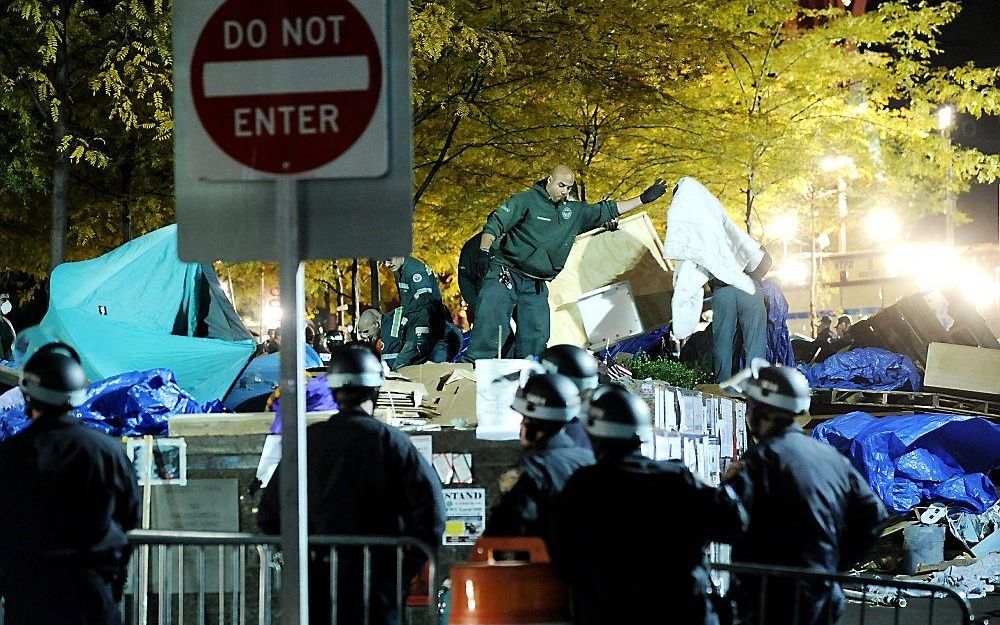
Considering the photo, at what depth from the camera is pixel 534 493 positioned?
566 cm

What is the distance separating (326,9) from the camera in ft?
12.8

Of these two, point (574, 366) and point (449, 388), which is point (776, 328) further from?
point (574, 366)

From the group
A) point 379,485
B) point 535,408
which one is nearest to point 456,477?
point 379,485

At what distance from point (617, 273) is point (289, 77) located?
11.2m

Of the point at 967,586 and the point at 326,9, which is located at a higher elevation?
the point at 326,9

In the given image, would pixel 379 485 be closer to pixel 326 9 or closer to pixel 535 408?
pixel 535 408

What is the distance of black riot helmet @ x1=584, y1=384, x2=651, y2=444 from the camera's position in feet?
16.8

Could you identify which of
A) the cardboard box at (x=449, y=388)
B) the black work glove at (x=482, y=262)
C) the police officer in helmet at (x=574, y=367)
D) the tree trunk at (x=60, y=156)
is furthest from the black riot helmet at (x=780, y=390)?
the tree trunk at (x=60, y=156)

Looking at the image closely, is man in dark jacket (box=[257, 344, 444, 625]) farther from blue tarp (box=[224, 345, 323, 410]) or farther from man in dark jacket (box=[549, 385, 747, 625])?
blue tarp (box=[224, 345, 323, 410])

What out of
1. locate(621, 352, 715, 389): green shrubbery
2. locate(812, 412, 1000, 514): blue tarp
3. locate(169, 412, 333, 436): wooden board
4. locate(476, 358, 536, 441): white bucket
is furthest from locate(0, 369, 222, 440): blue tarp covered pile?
locate(812, 412, 1000, 514): blue tarp

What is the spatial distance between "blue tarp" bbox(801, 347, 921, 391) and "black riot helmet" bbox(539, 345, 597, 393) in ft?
30.8

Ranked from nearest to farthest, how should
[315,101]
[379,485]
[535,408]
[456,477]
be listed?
[315,101]
[535,408]
[379,485]
[456,477]

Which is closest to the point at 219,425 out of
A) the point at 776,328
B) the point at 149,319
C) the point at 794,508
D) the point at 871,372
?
the point at 794,508

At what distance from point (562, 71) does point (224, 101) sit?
47.4 feet
